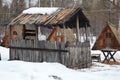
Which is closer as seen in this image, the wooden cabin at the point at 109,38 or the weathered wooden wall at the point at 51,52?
the weathered wooden wall at the point at 51,52

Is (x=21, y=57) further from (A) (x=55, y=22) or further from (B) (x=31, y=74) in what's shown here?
(B) (x=31, y=74)

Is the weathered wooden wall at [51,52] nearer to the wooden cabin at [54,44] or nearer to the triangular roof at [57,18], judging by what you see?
the wooden cabin at [54,44]

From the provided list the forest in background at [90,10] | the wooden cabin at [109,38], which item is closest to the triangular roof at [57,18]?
the wooden cabin at [109,38]

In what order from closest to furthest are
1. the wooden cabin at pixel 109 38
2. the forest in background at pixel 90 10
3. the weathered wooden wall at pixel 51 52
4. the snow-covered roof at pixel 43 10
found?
the weathered wooden wall at pixel 51 52, the snow-covered roof at pixel 43 10, the wooden cabin at pixel 109 38, the forest in background at pixel 90 10

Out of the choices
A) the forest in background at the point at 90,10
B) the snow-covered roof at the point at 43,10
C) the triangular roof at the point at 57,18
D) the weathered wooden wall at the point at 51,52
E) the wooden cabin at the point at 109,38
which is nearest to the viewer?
the weathered wooden wall at the point at 51,52

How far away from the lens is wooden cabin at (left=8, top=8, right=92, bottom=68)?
23.7 metres

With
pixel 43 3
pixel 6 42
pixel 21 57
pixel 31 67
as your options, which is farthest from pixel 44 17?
pixel 43 3

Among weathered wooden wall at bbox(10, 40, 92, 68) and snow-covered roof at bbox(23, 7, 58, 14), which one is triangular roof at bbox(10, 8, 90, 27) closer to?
snow-covered roof at bbox(23, 7, 58, 14)

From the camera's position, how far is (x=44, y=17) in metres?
25.1

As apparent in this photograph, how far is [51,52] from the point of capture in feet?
78.8

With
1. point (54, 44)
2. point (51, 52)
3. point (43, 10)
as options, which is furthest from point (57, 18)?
point (51, 52)

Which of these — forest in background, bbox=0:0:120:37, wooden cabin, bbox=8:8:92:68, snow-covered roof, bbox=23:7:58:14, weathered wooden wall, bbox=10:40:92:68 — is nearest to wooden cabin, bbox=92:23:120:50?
wooden cabin, bbox=8:8:92:68

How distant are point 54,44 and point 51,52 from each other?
537 mm

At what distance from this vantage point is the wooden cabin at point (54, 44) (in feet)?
77.7
